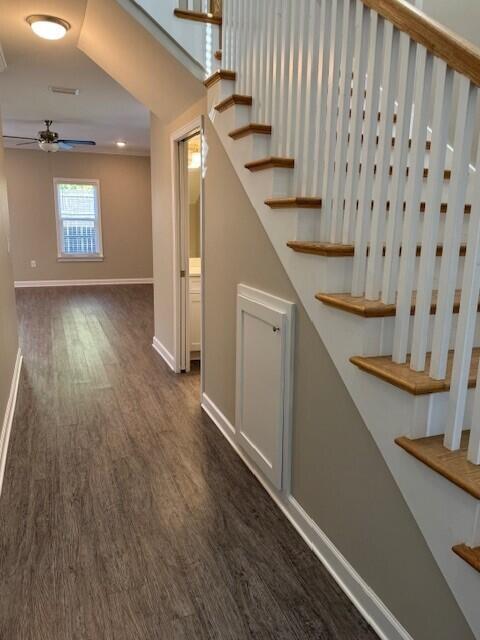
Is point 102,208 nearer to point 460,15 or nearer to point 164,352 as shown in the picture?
point 164,352

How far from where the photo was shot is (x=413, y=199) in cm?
135

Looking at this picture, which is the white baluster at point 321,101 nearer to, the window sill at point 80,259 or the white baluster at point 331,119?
the white baluster at point 331,119

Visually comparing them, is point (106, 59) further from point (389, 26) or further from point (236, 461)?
point (236, 461)

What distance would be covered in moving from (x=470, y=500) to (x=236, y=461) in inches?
67.5

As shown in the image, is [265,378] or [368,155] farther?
[265,378]

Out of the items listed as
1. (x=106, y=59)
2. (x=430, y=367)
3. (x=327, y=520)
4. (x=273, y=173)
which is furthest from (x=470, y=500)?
(x=106, y=59)

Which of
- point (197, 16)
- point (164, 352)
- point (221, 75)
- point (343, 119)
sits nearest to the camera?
point (343, 119)

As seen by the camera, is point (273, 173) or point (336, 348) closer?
point (336, 348)

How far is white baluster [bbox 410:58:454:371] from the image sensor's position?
1218 mm

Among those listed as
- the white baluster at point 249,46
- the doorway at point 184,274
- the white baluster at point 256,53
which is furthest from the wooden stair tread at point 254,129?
the doorway at point 184,274

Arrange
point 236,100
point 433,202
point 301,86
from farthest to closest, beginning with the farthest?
1. point 236,100
2. point 301,86
3. point 433,202

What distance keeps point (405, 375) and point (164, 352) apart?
3.56 meters

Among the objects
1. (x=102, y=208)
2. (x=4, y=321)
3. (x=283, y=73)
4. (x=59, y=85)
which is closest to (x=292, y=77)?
(x=283, y=73)

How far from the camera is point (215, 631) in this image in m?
1.64
